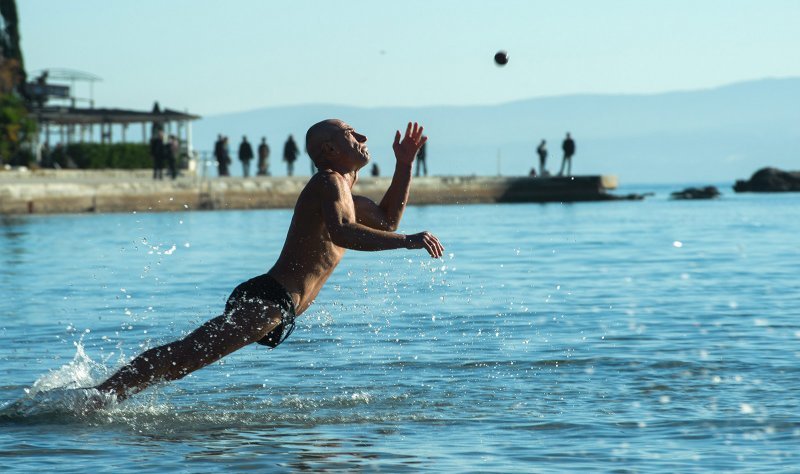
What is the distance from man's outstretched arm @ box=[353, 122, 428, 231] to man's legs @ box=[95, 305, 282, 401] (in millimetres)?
782

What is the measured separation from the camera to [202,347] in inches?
295

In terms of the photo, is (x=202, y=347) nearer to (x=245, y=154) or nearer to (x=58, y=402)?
(x=58, y=402)

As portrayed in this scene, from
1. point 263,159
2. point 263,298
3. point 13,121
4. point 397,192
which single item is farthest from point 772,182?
point 263,298

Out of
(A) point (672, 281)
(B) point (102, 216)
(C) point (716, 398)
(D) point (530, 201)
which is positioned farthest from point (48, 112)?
(C) point (716, 398)

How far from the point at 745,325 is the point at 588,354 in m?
2.49

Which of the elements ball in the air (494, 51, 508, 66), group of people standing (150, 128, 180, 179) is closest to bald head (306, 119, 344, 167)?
ball in the air (494, 51, 508, 66)

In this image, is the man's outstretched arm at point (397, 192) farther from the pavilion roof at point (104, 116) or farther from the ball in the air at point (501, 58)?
the pavilion roof at point (104, 116)

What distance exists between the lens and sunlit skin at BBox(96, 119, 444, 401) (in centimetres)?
742

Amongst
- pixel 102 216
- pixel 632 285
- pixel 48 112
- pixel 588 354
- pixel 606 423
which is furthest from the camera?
pixel 48 112

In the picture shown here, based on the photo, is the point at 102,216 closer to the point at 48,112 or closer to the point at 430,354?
the point at 48,112

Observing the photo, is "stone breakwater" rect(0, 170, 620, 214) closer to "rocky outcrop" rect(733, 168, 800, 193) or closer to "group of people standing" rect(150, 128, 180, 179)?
"group of people standing" rect(150, 128, 180, 179)

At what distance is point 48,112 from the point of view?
171 ft

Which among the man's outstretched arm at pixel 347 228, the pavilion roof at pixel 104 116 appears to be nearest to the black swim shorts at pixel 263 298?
the man's outstretched arm at pixel 347 228

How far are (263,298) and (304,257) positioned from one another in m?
0.32
